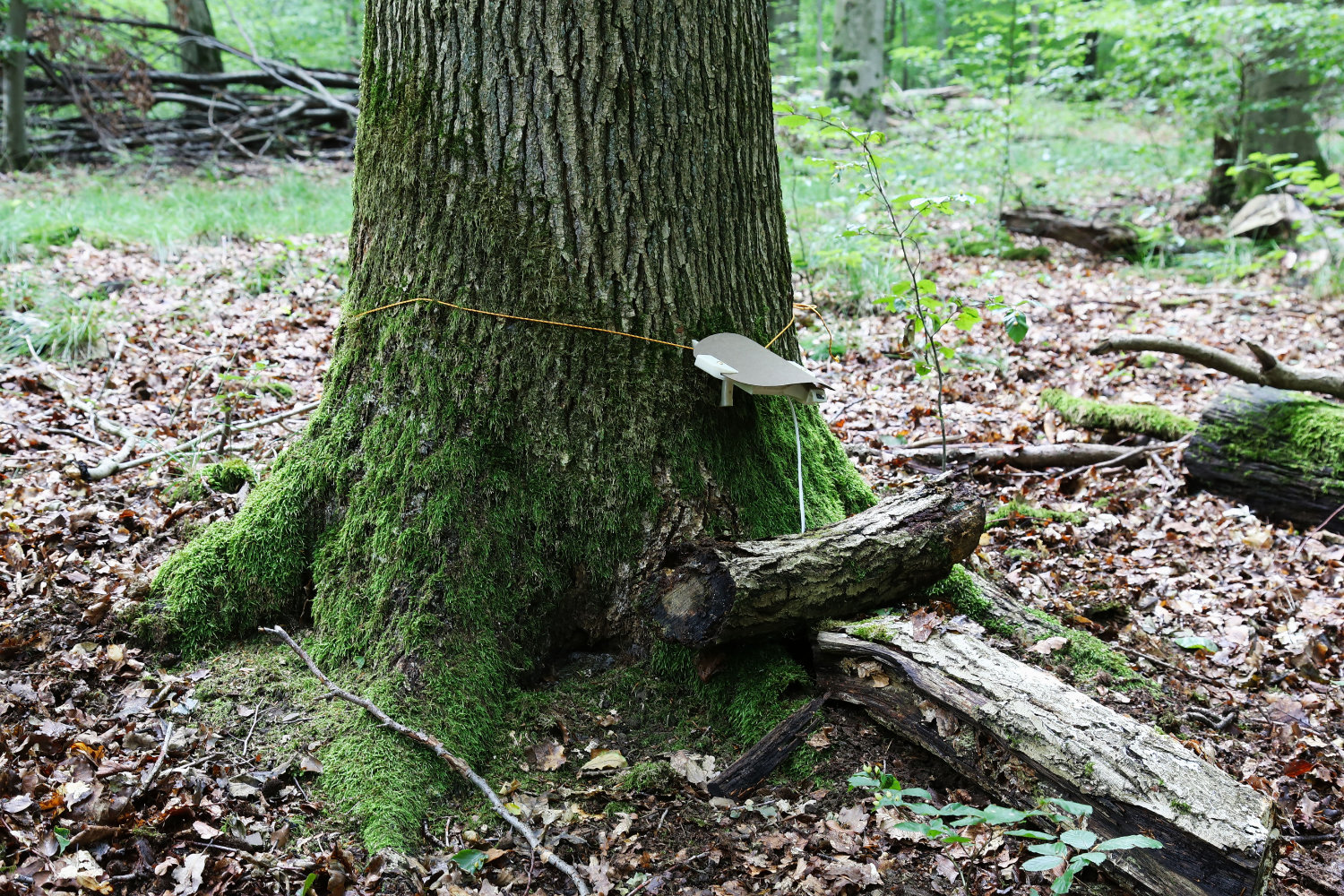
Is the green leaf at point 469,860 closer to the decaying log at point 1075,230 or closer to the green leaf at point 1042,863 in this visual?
the green leaf at point 1042,863

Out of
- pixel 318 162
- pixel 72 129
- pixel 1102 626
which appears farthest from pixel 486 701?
pixel 72 129

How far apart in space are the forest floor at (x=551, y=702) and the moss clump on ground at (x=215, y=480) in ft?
0.05

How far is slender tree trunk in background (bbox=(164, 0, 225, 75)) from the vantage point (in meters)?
12.4

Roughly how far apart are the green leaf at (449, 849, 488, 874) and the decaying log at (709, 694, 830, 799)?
0.66 meters

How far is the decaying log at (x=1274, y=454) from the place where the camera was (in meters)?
4.12

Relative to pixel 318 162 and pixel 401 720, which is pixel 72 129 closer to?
pixel 318 162

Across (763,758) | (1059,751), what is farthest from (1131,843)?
(763,758)

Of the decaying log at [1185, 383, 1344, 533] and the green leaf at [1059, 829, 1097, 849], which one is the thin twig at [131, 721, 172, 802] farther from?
the decaying log at [1185, 383, 1344, 533]

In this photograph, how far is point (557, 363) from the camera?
268 cm

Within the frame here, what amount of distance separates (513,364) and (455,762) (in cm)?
123

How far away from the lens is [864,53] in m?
14.4

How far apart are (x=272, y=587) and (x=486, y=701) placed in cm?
90

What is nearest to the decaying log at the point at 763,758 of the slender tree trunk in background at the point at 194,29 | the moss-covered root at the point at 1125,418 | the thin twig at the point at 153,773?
the thin twig at the point at 153,773

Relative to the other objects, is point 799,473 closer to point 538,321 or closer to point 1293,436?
point 538,321
